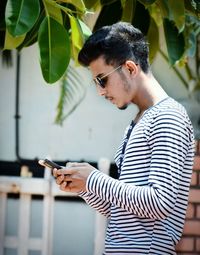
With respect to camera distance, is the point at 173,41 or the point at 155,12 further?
the point at 155,12

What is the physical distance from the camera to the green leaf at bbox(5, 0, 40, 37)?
8.42 feet

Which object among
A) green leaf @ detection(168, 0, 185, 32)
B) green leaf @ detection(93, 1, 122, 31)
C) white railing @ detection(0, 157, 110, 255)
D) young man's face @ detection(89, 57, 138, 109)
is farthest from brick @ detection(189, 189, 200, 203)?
young man's face @ detection(89, 57, 138, 109)

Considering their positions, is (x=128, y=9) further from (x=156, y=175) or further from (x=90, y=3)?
(x=156, y=175)

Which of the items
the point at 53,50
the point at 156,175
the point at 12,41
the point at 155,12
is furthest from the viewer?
the point at 155,12

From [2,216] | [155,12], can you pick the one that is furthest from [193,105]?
[155,12]

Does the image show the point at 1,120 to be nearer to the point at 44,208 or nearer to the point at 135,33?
the point at 44,208

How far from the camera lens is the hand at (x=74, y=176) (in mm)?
2402

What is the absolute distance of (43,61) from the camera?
269cm

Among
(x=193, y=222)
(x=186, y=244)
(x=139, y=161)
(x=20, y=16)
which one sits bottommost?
(x=186, y=244)

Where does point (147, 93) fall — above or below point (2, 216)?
above

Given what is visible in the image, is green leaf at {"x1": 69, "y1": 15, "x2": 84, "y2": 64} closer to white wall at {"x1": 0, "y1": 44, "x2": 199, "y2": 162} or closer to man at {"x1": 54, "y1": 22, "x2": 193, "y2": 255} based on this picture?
man at {"x1": 54, "y1": 22, "x2": 193, "y2": 255}

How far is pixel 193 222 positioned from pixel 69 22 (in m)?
1.59

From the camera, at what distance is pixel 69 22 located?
10.4 ft

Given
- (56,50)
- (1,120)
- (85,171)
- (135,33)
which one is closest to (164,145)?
(85,171)
